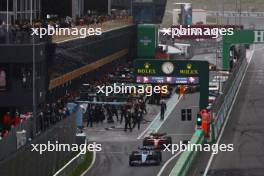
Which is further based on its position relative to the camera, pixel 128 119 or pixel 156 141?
pixel 128 119

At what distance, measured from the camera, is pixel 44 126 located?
3691cm

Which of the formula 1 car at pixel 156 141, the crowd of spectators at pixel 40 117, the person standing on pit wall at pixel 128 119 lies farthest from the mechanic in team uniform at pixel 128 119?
the formula 1 car at pixel 156 141

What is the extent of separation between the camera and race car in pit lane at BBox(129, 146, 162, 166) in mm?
36188

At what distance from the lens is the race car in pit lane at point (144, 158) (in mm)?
36188

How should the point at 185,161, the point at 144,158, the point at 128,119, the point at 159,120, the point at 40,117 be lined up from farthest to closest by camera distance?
the point at 159,120 < the point at 128,119 < the point at 40,117 < the point at 144,158 < the point at 185,161

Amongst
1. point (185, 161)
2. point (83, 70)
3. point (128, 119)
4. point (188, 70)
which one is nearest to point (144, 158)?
point (185, 161)

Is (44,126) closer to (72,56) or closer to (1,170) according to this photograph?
(1,170)

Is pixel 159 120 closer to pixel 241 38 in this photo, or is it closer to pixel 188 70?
pixel 188 70

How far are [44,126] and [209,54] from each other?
8051 centimetres

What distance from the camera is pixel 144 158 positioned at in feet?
119

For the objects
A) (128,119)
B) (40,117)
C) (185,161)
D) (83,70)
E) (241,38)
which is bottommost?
(128,119)

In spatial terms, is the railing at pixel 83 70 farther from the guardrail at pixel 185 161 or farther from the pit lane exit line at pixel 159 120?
the guardrail at pixel 185 161

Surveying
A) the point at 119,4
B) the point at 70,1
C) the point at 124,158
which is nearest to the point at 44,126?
the point at 124,158

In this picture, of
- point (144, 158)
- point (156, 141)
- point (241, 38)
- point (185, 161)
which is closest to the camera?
point (185, 161)
